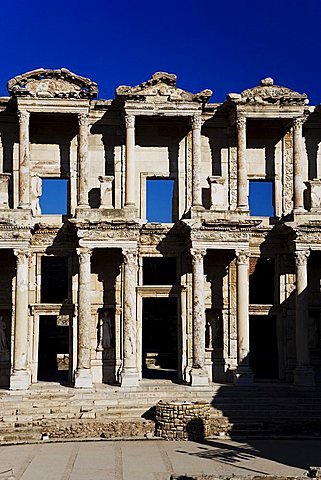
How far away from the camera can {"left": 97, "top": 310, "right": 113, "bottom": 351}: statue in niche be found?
2695cm

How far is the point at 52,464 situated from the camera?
59.6ft

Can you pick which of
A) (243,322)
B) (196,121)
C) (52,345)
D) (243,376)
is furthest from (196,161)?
(52,345)

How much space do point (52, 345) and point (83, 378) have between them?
10.6m

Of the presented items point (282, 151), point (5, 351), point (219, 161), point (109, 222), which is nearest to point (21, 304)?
point (5, 351)

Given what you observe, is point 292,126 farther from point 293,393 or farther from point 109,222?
point 293,393

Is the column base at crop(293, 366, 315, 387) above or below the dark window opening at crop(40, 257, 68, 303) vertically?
below

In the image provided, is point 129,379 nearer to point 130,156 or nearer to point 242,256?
point 242,256

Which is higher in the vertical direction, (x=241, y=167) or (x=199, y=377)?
(x=241, y=167)

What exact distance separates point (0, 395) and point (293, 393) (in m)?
10.1

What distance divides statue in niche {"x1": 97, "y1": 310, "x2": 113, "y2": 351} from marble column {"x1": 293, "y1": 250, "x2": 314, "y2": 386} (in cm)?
702

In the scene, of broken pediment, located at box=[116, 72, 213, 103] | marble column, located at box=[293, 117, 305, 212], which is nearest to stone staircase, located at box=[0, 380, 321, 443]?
marble column, located at box=[293, 117, 305, 212]

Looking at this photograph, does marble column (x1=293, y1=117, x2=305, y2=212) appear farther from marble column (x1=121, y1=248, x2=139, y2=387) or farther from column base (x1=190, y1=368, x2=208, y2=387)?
column base (x1=190, y1=368, x2=208, y2=387)

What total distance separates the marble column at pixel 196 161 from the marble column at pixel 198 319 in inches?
83.2

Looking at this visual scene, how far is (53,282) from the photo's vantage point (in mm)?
34406
